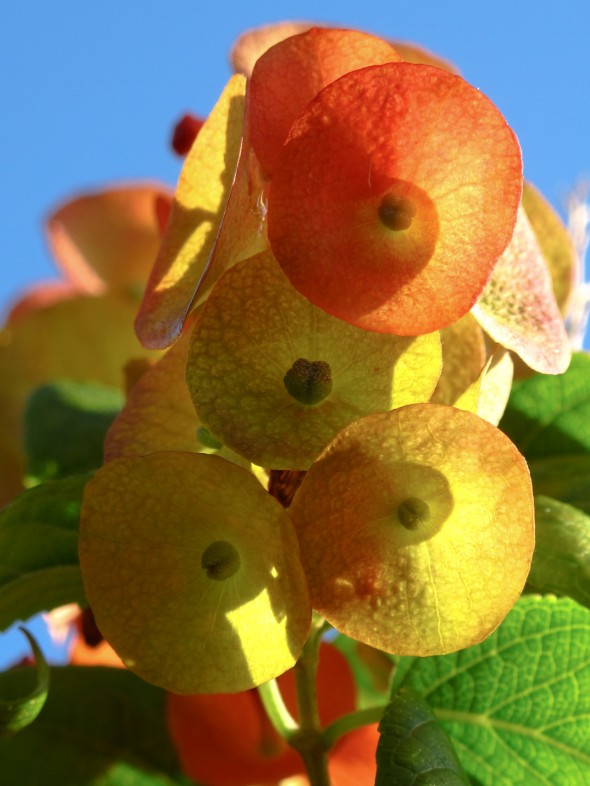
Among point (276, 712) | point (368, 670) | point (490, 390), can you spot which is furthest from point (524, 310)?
point (368, 670)

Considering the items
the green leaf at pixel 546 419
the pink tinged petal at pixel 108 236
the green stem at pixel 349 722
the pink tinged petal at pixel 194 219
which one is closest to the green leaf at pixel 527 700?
the green stem at pixel 349 722

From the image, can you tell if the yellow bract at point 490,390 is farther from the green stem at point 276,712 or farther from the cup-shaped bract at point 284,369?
the green stem at point 276,712

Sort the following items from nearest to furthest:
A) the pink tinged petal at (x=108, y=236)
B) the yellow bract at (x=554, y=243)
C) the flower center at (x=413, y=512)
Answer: the flower center at (x=413, y=512) < the yellow bract at (x=554, y=243) < the pink tinged petal at (x=108, y=236)

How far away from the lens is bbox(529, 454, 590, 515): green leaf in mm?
599

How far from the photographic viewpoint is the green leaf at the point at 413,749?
1.43 feet

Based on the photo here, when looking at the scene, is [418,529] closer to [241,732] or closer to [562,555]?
[562,555]

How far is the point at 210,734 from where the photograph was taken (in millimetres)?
656

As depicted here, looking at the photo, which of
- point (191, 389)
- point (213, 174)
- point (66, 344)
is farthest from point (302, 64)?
point (66, 344)

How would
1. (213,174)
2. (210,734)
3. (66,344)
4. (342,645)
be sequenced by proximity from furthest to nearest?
(66,344)
(342,645)
(210,734)
(213,174)

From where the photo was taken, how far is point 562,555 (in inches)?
19.2

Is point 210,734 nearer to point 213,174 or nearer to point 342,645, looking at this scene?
point 342,645

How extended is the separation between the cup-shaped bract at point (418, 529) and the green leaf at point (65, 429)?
1.17 feet

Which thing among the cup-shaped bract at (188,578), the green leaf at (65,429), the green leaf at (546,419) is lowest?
the green leaf at (65,429)

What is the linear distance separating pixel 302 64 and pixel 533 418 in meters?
0.32
